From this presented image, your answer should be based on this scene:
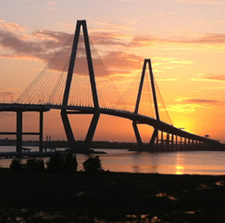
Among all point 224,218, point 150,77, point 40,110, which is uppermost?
point 150,77

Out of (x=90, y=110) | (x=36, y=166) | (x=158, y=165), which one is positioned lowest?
(x=158, y=165)

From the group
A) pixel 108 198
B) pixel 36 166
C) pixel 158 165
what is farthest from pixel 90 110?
pixel 108 198

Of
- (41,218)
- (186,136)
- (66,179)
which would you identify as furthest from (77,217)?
(186,136)

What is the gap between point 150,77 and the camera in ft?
407

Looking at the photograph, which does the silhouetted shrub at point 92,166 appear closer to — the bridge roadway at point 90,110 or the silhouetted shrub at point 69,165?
the silhouetted shrub at point 69,165

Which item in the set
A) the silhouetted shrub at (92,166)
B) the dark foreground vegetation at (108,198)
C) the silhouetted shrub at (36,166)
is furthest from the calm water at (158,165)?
the dark foreground vegetation at (108,198)

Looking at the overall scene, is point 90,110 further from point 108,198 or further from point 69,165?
point 108,198

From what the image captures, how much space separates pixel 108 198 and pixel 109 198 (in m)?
0.04

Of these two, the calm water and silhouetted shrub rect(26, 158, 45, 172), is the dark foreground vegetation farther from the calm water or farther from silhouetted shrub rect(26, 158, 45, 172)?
the calm water

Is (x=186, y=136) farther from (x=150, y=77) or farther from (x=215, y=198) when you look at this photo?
(x=215, y=198)

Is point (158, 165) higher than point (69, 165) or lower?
lower

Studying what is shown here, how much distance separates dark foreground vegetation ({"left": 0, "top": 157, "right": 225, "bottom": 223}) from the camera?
1880 cm

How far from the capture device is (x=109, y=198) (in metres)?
22.8

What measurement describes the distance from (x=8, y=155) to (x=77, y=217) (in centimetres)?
5925
